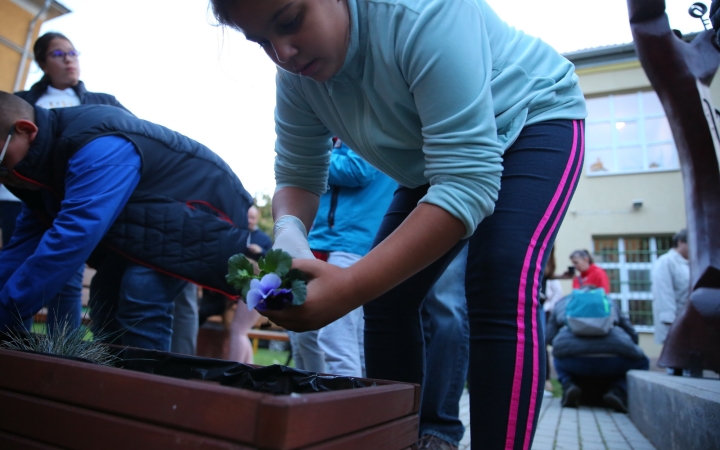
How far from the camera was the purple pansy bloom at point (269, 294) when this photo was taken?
1.01 metres

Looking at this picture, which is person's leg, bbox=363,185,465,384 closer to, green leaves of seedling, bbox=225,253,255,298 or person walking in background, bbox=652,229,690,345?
green leaves of seedling, bbox=225,253,255,298

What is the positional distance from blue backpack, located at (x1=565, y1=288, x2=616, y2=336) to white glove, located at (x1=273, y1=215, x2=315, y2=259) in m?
3.92

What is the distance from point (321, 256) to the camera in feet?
9.71

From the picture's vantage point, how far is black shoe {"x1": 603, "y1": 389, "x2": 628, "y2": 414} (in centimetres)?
457

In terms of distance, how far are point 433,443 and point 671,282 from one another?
14.6 feet

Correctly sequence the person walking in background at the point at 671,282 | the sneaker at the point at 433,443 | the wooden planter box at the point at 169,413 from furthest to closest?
1. the person walking in background at the point at 671,282
2. the sneaker at the point at 433,443
3. the wooden planter box at the point at 169,413

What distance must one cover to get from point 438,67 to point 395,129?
25 centimetres

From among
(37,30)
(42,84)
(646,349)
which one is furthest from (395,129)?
(646,349)

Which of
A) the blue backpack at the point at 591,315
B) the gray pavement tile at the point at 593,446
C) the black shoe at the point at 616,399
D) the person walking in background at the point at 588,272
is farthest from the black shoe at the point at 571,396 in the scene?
the gray pavement tile at the point at 593,446

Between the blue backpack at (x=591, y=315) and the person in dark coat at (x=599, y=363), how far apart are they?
84 mm

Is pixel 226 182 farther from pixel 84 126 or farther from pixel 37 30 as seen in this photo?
pixel 37 30

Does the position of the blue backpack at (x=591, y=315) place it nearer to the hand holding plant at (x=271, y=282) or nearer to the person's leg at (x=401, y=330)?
the person's leg at (x=401, y=330)

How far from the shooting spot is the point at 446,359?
2422mm

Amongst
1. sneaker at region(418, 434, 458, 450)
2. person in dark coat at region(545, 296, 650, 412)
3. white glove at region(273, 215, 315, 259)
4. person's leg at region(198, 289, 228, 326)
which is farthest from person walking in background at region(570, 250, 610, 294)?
white glove at region(273, 215, 315, 259)
